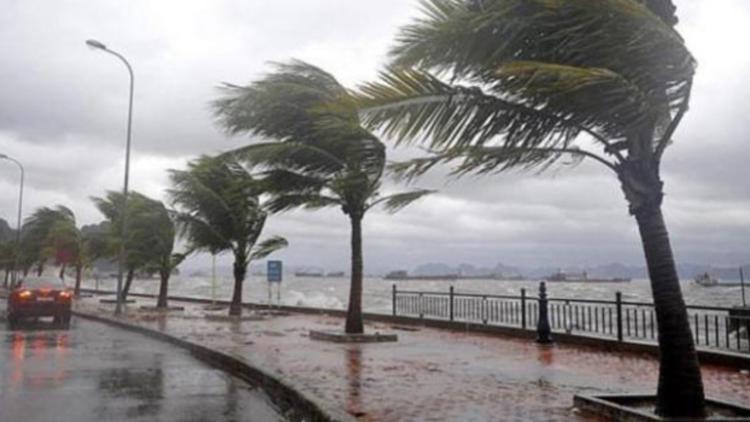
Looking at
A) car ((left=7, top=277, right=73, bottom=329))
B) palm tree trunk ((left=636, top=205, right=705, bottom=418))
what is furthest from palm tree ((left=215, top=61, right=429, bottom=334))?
car ((left=7, top=277, right=73, bottom=329))

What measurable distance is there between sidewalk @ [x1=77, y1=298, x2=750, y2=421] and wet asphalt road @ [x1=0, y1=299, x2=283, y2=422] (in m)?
0.84

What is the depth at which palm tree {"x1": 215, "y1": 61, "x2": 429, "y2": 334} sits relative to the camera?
17.4 m

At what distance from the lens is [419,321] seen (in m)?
23.2

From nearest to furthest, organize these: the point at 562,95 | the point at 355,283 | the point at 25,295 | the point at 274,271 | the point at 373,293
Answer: the point at 562,95 → the point at 355,283 → the point at 25,295 → the point at 274,271 → the point at 373,293

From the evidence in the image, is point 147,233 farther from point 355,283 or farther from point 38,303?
point 355,283

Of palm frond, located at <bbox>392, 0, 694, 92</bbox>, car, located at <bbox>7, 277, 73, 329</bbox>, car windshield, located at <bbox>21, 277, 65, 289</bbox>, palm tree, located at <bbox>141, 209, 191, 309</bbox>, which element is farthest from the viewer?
palm tree, located at <bbox>141, 209, 191, 309</bbox>

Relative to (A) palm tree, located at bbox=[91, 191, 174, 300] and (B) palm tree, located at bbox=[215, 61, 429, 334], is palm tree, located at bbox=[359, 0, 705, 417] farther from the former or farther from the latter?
(A) palm tree, located at bbox=[91, 191, 174, 300]

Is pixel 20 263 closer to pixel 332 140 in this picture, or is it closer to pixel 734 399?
pixel 332 140

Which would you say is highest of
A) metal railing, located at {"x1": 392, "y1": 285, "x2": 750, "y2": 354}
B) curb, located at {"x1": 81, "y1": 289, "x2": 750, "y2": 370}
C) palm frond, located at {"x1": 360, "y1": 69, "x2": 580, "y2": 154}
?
palm frond, located at {"x1": 360, "y1": 69, "x2": 580, "y2": 154}

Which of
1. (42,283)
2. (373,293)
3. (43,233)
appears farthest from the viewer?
(373,293)

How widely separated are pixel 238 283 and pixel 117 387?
1774cm

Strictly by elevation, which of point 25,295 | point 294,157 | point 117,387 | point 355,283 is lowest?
point 117,387

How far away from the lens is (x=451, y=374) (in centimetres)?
1179

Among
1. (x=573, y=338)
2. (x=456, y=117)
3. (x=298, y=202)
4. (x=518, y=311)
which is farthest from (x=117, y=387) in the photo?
(x=518, y=311)
